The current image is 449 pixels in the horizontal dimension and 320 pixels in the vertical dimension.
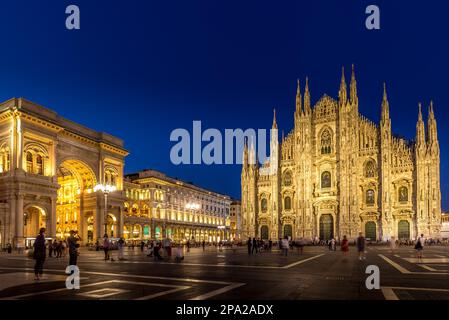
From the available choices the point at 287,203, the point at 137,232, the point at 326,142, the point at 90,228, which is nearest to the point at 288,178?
the point at 287,203

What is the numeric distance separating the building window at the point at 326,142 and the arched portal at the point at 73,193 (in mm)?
37740

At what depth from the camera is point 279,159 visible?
76500 millimetres

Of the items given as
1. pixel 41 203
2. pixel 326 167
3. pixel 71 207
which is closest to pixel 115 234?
pixel 71 207

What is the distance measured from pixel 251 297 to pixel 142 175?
88711 millimetres

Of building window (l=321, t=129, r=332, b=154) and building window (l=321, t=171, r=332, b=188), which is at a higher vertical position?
building window (l=321, t=129, r=332, b=154)

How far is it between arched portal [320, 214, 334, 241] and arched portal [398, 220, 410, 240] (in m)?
10.6

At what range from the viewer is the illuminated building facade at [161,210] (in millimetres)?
89125

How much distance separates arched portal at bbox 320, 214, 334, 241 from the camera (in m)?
70.0

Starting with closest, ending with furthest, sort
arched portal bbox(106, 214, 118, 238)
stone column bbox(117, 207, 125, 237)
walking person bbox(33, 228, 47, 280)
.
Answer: walking person bbox(33, 228, 47, 280) < stone column bbox(117, 207, 125, 237) < arched portal bbox(106, 214, 118, 238)

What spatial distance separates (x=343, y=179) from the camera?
6725 centimetres

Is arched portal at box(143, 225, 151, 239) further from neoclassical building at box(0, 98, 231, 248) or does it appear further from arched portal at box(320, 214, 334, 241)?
arched portal at box(320, 214, 334, 241)

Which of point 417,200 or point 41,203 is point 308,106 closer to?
point 417,200

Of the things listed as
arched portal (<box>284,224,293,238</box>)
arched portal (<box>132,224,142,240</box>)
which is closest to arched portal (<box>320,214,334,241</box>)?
arched portal (<box>284,224,293,238</box>)
